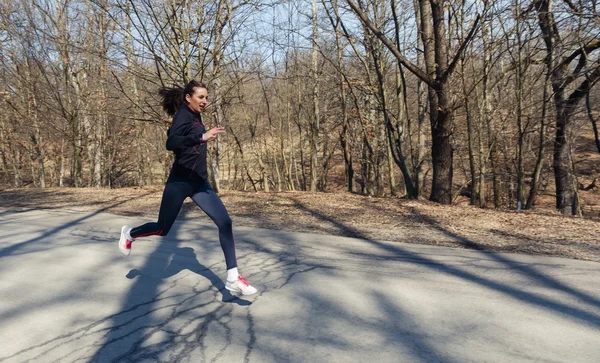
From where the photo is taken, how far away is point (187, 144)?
3729 mm

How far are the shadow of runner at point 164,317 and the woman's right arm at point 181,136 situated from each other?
130 centimetres

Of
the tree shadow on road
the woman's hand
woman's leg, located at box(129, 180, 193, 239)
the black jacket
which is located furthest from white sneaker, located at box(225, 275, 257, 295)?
the tree shadow on road

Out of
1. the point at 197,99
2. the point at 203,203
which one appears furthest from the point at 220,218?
the point at 197,99

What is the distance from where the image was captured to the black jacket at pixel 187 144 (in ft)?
12.3

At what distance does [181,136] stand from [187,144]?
95 mm

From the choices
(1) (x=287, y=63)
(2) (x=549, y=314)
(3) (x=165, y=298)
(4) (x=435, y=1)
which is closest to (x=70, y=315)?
(3) (x=165, y=298)

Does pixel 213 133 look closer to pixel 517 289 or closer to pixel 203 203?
pixel 203 203

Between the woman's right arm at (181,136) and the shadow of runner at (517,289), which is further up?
the woman's right arm at (181,136)

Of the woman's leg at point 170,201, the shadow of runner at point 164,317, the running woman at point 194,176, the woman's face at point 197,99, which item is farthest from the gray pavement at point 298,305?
the woman's face at point 197,99

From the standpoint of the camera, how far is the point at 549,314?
3.27 meters

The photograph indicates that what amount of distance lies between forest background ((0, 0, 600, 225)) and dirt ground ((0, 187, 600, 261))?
7.84ft

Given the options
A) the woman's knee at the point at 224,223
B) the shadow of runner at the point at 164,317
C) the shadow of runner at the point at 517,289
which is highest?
the woman's knee at the point at 224,223

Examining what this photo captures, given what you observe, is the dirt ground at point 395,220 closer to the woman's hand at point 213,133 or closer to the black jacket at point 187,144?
the black jacket at point 187,144

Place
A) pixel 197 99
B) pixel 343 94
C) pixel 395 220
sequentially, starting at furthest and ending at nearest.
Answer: pixel 343 94, pixel 395 220, pixel 197 99
